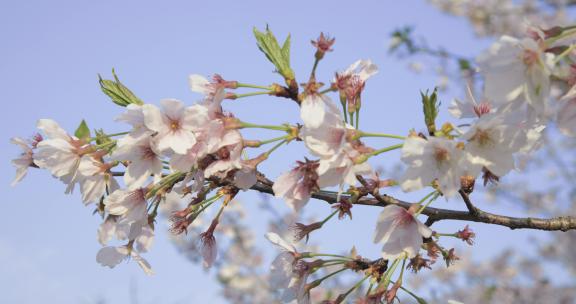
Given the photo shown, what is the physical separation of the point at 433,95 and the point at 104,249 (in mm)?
1344

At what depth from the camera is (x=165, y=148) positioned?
1.64m

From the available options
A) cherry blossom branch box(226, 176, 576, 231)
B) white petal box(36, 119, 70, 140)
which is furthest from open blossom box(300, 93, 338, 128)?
white petal box(36, 119, 70, 140)

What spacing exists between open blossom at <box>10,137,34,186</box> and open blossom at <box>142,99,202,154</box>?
0.69m

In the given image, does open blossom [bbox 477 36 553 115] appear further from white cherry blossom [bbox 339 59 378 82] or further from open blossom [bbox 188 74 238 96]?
open blossom [bbox 188 74 238 96]

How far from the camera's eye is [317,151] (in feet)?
4.99

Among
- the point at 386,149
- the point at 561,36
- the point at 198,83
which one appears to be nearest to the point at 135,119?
the point at 198,83

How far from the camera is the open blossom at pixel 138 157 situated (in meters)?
1.71

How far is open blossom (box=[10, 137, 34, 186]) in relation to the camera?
6.86 feet

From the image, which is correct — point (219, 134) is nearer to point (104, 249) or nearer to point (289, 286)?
point (289, 286)

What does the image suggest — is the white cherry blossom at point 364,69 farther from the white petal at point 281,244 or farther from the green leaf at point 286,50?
the white petal at point 281,244

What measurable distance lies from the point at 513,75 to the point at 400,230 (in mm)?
563

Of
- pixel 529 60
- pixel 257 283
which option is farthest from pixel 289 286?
pixel 257 283

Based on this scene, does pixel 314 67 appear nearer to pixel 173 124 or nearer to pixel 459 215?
pixel 173 124

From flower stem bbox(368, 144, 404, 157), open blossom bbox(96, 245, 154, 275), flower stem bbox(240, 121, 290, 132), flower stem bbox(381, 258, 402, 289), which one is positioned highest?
flower stem bbox(240, 121, 290, 132)
